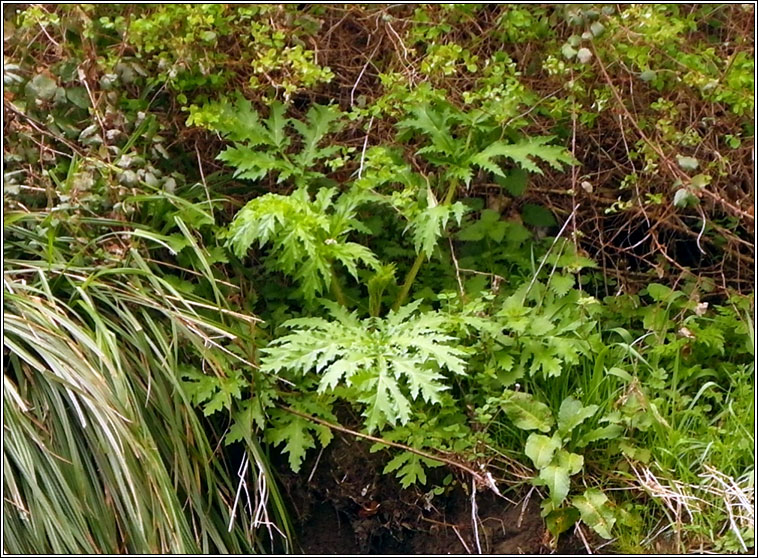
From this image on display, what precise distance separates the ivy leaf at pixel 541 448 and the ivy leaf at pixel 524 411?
5 centimetres

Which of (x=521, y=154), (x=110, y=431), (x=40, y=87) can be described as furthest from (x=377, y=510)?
(x=40, y=87)

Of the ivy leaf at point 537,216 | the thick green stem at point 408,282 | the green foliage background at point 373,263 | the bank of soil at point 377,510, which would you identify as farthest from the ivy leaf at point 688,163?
the bank of soil at point 377,510

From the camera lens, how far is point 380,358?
2.30 m

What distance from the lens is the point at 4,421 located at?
2189 mm

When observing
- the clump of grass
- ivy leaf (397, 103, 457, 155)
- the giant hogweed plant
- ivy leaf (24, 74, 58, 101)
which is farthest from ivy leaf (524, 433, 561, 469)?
ivy leaf (24, 74, 58, 101)

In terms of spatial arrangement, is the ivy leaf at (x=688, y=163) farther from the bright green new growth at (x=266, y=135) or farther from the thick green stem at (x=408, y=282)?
the bright green new growth at (x=266, y=135)

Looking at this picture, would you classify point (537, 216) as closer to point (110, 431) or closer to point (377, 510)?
point (377, 510)

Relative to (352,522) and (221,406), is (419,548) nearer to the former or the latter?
(352,522)

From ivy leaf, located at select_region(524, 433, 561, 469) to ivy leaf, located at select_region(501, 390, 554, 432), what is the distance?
0.05 meters

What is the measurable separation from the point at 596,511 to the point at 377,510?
61 cm

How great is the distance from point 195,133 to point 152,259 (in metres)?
0.50

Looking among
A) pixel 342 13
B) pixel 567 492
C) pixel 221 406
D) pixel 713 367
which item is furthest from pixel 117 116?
pixel 713 367

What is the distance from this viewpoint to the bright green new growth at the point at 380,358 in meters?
2.24

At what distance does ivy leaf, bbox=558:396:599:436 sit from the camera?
243cm
